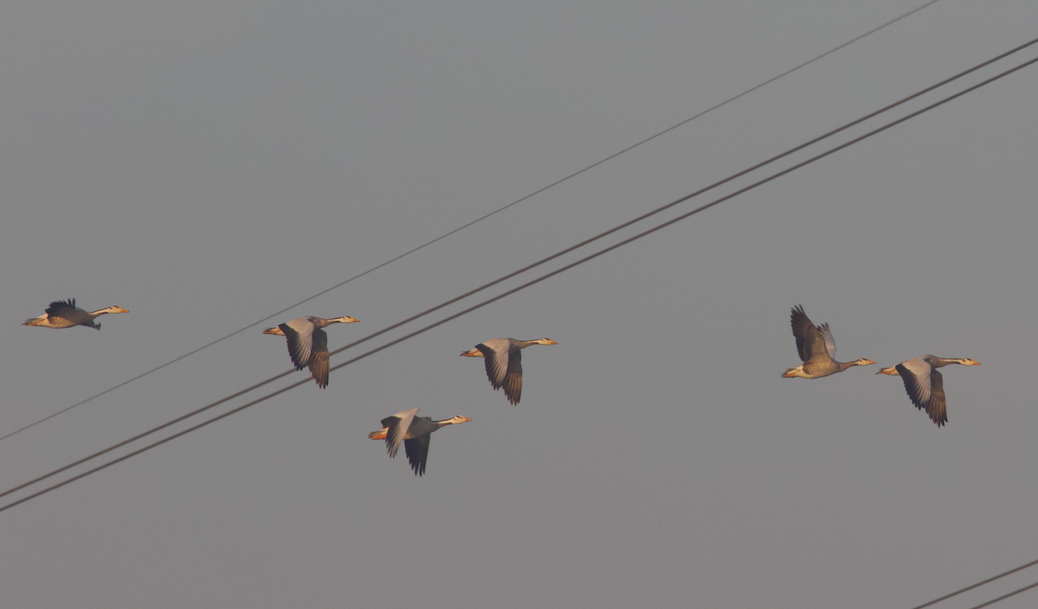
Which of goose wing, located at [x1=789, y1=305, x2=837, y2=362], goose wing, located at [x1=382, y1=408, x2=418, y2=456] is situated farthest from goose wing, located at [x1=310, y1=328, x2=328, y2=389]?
goose wing, located at [x1=789, y1=305, x2=837, y2=362]

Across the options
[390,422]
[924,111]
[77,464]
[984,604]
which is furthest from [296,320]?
[984,604]

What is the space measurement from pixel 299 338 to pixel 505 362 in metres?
3.67

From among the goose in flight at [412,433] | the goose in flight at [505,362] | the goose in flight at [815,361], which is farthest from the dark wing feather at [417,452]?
the goose in flight at [815,361]

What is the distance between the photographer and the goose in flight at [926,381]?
26031 mm

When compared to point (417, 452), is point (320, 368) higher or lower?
higher

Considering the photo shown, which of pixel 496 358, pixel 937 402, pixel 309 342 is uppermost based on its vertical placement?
pixel 309 342

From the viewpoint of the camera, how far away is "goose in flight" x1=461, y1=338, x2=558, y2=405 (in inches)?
1014

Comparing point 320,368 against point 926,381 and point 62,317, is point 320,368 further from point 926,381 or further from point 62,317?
point 926,381

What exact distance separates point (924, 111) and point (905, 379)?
11108mm

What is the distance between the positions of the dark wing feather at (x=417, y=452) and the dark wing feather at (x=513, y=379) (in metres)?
1.97

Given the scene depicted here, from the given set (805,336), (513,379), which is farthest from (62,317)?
(805,336)

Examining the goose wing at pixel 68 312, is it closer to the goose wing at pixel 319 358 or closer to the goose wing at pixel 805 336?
the goose wing at pixel 319 358

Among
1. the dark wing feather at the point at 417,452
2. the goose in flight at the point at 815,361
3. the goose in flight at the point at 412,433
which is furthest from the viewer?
the goose in flight at the point at 815,361

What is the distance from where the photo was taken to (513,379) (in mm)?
26000
